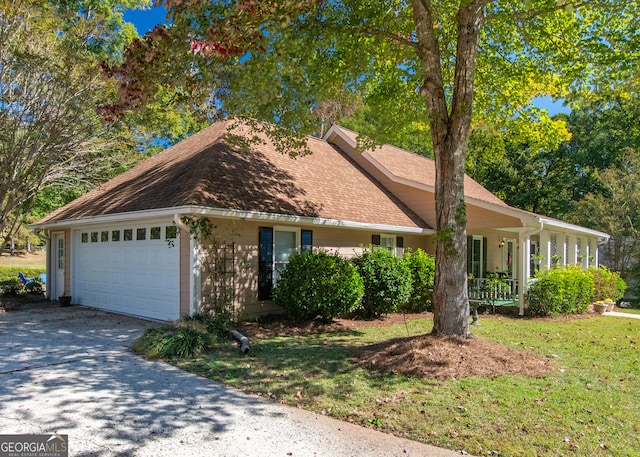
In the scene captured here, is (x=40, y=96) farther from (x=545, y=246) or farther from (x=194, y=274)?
(x=545, y=246)

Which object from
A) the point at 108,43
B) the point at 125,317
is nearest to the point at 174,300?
the point at 125,317

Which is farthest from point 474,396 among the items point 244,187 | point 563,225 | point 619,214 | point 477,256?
point 619,214

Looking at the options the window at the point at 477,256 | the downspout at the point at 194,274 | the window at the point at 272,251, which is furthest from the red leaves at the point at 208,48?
the window at the point at 477,256

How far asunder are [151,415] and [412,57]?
908 centimetres

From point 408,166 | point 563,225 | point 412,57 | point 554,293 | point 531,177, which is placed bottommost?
point 554,293

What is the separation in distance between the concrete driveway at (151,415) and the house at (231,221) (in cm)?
339

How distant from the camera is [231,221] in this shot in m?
10.5

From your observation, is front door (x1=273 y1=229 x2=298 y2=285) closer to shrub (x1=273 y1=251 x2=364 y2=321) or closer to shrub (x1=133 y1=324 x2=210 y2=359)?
shrub (x1=273 y1=251 x2=364 y2=321)

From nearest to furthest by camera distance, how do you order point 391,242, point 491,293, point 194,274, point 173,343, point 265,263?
point 173,343 → point 194,274 → point 265,263 → point 491,293 → point 391,242

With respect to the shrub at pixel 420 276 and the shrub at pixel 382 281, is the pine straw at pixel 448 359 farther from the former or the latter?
the shrub at pixel 420 276

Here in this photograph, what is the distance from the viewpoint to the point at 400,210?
15805 mm

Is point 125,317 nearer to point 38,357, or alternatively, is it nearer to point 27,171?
point 38,357

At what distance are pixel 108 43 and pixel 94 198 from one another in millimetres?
11193

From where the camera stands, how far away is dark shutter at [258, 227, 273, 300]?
1119cm
